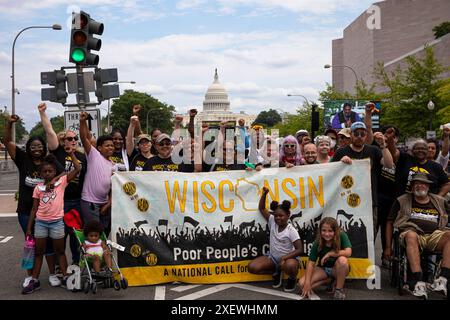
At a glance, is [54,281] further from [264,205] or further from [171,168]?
[264,205]

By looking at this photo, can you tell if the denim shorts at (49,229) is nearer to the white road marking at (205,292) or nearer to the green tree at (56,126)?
the white road marking at (205,292)

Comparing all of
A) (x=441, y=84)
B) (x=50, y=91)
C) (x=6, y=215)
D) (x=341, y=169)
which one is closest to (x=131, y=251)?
(x=341, y=169)

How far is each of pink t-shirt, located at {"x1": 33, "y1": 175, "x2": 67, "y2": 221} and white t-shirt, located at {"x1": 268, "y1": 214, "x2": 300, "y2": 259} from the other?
8.15 ft

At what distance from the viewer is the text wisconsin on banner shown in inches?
257

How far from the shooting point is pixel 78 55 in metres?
8.85

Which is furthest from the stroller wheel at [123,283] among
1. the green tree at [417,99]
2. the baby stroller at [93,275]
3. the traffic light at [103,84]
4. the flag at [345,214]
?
the green tree at [417,99]

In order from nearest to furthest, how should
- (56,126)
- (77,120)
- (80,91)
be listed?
(77,120)
(80,91)
(56,126)

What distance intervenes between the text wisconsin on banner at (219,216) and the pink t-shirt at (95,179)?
0.51 ft

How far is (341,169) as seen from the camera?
6832 mm

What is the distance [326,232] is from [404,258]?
0.89 m

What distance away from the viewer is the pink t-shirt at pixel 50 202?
6.26m

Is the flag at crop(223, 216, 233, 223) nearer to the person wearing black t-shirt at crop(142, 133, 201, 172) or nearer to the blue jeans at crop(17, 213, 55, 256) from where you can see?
the person wearing black t-shirt at crop(142, 133, 201, 172)

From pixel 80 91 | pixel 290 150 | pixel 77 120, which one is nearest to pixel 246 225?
pixel 290 150

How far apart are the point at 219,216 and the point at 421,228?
2.34 metres
